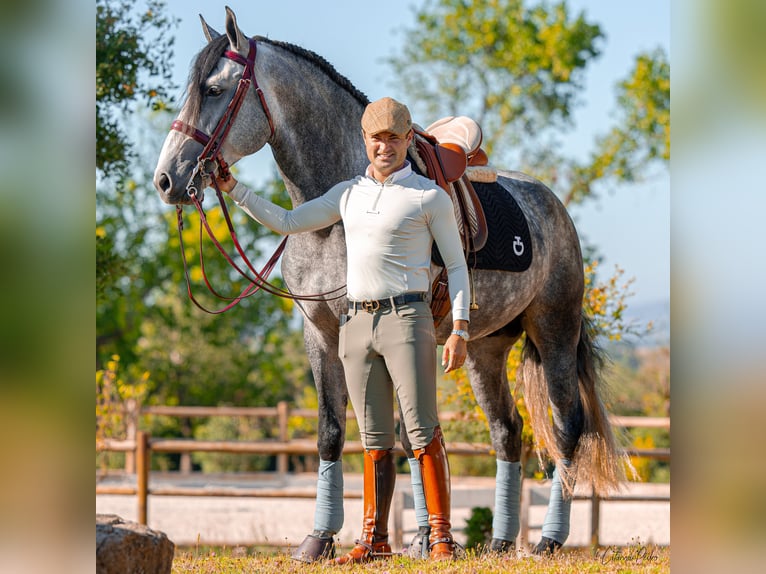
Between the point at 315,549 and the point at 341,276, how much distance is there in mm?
1209

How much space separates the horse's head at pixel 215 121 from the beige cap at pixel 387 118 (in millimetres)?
520

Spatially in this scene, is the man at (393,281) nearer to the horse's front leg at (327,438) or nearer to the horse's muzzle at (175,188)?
the horse's muzzle at (175,188)

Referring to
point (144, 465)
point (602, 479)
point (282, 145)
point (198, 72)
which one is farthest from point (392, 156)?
point (144, 465)

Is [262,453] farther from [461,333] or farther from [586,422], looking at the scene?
[461,333]

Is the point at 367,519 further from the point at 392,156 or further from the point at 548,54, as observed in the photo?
the point at 548,54

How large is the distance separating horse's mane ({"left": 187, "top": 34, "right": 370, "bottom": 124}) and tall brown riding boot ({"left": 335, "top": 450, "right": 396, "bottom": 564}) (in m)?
1.52

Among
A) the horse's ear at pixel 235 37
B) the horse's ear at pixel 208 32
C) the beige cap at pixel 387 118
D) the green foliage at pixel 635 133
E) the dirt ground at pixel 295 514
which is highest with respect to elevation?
the green foliage at pixel 635 133

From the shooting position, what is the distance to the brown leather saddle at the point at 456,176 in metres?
4.15

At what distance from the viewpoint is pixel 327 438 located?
4.34m

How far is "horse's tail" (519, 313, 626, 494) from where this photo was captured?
5.18 metres

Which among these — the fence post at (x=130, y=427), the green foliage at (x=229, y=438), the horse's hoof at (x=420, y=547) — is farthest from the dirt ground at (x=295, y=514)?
the horse's hoof at (x=420, y=547)
